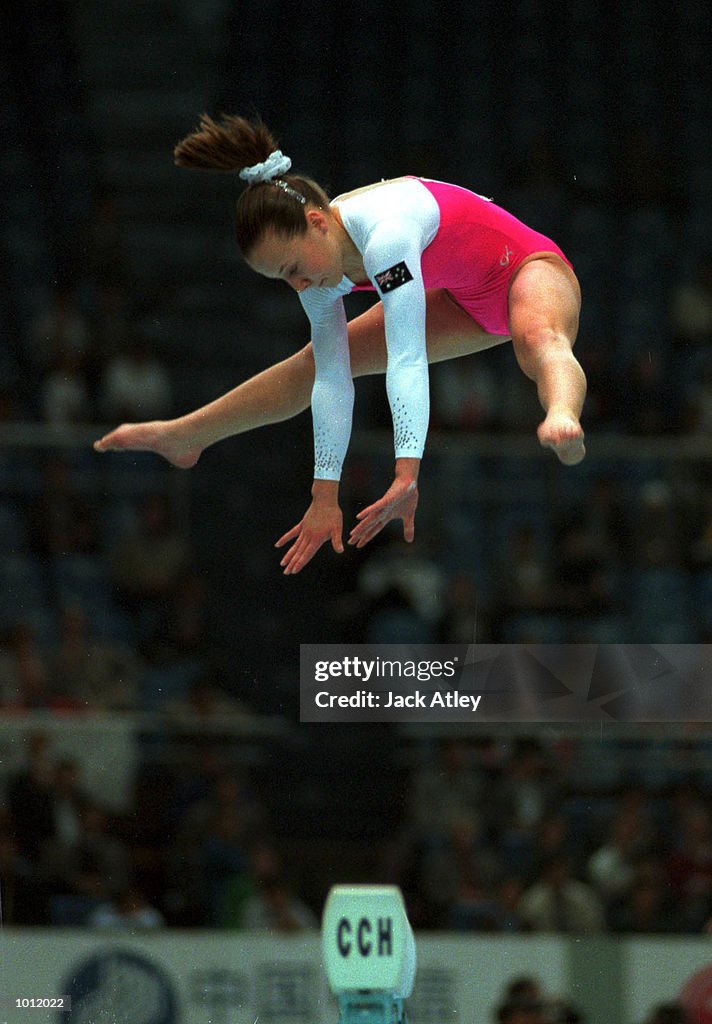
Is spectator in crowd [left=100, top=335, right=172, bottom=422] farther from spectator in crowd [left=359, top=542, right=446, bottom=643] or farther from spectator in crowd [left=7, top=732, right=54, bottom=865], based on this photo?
spectator in crowd [left=7, top=732, right=54, bottom=865]

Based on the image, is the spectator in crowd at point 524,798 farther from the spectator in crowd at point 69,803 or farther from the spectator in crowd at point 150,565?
the spectator in crowd at point 69,803

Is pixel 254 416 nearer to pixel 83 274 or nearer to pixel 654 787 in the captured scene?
pixel 83 274

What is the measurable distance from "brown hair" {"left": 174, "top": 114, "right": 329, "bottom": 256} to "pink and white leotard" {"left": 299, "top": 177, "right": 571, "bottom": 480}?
0.14m

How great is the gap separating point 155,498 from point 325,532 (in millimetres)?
1416

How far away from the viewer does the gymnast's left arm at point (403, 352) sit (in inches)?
133

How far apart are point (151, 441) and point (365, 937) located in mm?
1452

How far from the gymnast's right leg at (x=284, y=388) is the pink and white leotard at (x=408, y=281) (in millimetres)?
64

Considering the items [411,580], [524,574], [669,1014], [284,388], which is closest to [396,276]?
[284,388]

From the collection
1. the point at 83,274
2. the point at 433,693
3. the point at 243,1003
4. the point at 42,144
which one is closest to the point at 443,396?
the point at 433,693

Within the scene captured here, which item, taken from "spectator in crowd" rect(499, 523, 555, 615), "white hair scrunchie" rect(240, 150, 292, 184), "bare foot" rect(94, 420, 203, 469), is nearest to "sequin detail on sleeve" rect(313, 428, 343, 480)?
"white hair scrunchie" rect(240, 150, 292, 184)

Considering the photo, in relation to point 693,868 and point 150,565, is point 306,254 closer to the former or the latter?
point 150,565

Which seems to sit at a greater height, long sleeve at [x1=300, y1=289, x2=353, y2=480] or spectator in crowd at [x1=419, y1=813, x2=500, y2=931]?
long sleeve at [x1=300, y1=289, x2=353, y2=480]

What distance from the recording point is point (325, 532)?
377 centimetres

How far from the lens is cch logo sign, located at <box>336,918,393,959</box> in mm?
3561
